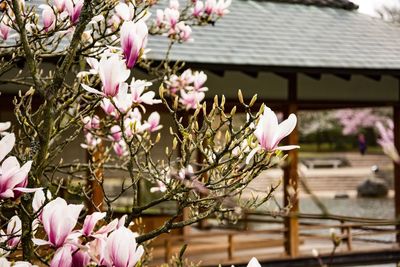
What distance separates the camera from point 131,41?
5.80 feet

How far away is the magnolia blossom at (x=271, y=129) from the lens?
1656 mm

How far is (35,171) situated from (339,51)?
7326 mm

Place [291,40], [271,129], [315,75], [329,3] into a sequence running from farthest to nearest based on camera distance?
[329,3], [291,40], [315,75], [271,129]

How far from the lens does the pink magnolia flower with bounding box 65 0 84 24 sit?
7.45 feet

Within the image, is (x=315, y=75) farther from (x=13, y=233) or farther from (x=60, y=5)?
(x=13, y=233)

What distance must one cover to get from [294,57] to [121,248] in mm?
7103

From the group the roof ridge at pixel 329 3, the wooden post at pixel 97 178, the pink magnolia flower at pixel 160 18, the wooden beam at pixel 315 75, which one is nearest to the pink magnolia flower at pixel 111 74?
the wooden post at pixel 97 178

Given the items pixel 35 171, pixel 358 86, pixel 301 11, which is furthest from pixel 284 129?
pixel 301 11

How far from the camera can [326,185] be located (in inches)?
946

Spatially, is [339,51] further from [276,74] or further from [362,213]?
[362,213]

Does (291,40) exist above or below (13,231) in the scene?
below

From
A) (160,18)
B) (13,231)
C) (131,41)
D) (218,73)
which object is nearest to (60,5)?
(131,41)

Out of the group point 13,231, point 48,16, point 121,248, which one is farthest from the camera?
point 48,16

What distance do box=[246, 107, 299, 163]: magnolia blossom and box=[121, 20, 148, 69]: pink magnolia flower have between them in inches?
13.5
